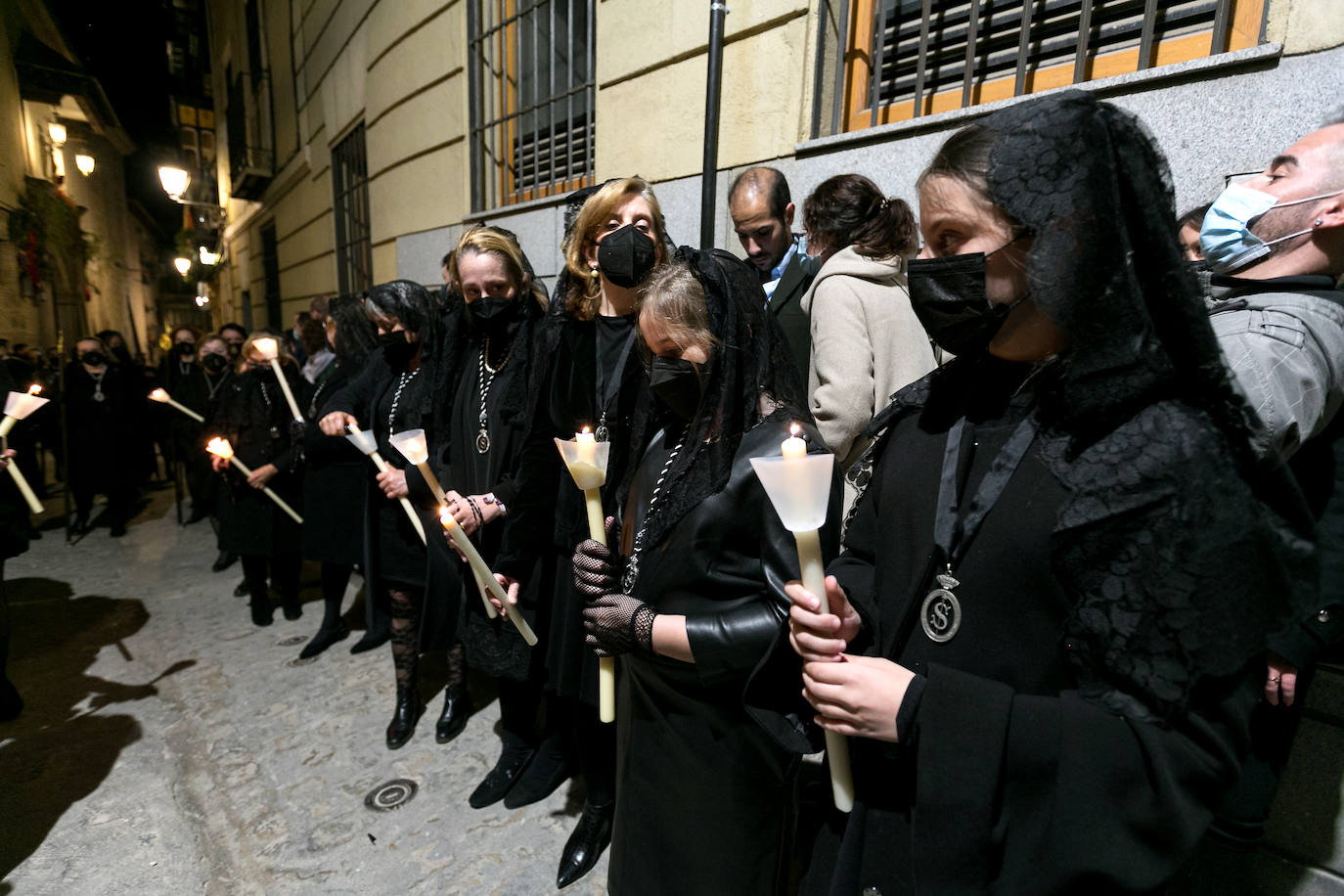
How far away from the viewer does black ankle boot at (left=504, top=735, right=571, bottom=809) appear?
2907 mm

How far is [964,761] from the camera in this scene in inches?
38.6

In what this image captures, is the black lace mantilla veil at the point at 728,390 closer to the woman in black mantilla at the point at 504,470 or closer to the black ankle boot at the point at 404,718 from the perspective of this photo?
the woman in black mantilla at the point at 504,470

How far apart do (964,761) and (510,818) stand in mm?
2462

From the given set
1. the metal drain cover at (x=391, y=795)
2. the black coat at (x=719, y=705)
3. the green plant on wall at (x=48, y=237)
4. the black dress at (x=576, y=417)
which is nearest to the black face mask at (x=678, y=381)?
the black coat at (x=719, y=705)

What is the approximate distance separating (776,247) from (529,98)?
186 inches

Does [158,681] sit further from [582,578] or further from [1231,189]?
[1231,189]

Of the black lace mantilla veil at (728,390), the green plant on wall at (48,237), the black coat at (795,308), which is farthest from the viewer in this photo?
the green plant on wall at (48,237)

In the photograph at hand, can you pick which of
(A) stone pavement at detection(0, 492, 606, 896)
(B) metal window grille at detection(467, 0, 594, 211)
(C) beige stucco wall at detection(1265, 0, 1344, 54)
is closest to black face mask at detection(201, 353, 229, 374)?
(A) stone pavement at detection(0, 492, 606, 896)

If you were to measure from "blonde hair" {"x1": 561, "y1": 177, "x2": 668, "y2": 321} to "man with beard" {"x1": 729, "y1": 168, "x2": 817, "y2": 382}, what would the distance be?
75 cm

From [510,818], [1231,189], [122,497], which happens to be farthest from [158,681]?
[1231,189]

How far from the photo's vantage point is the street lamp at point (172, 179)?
1478 cm

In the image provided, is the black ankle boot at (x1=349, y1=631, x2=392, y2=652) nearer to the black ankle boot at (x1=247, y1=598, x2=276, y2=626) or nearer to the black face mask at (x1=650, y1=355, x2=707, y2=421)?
the black ankle boot at (x1=247, y1=598, x2=276, y2=626)

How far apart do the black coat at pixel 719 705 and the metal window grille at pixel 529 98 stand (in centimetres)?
509

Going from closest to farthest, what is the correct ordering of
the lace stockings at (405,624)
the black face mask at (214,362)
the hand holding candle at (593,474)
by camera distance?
the hand holding candle at (593,474), the lace stockings at (405,624), the black face mask at (214,362)
